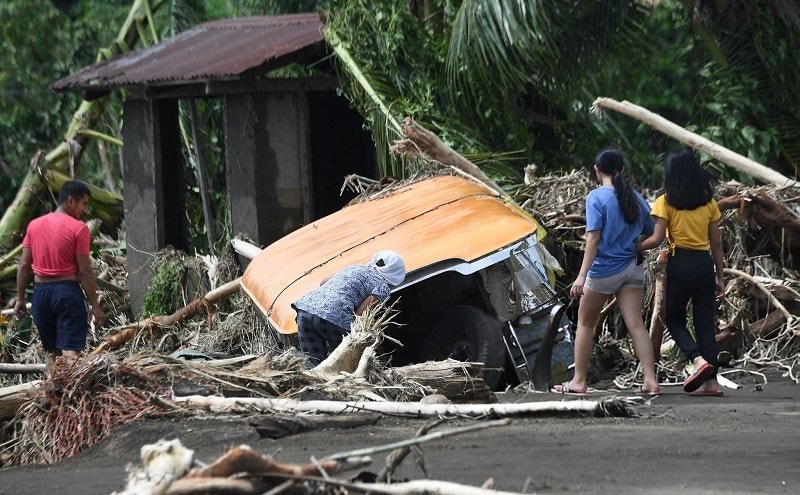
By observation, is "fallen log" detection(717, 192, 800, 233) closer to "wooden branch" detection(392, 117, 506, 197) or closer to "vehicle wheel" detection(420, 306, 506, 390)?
"wooden branch" detection(392, 117, 506, 197)

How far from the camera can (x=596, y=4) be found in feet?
45.2

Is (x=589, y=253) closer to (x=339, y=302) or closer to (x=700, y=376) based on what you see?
(x=700, y=376)

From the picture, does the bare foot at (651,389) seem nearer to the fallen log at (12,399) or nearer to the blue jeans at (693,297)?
the blue jeans at (693,297)

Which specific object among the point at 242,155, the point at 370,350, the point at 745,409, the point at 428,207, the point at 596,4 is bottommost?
the point at 745,409

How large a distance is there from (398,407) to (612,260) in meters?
2.22

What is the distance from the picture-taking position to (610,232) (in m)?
8.78

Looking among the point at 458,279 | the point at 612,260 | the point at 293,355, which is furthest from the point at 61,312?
the point at 612,260

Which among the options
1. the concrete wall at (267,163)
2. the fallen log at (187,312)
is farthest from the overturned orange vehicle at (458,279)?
the concrete wall at (267,163)

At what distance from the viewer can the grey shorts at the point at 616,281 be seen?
8844 mm

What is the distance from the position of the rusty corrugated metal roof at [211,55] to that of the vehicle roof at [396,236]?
3.11 meters

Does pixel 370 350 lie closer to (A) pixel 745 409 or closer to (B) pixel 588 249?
(B) pixel 588 249

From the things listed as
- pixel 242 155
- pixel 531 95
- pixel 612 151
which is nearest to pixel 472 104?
pixel 531 95

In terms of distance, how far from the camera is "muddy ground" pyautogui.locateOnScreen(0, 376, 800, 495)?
5602 mm

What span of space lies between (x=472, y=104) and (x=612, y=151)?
4.97 m
